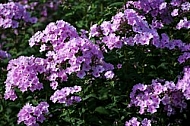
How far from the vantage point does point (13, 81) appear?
4.21m

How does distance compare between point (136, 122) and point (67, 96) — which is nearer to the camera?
point (67, 96)

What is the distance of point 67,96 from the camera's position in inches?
160

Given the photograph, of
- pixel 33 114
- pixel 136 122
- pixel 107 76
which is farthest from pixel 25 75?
pixel 136 122

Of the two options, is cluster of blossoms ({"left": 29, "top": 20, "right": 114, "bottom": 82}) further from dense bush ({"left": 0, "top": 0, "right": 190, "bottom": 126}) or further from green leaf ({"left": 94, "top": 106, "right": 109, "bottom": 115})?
green leaf ({"left": 94, "top": 106, "right": 109, "bottom": 115})

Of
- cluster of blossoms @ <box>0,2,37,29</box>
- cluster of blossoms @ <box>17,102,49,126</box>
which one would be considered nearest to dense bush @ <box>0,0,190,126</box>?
cluster of blossoms @ <box>17,102,49,126</box>

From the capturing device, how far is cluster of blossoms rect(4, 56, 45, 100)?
4.16 m

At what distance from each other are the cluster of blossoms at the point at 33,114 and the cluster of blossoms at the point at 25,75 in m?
0.15

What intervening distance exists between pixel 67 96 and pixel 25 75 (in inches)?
16.3

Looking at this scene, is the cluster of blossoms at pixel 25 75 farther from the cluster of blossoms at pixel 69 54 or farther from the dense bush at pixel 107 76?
the cluster of blossoms at pixel 69 54

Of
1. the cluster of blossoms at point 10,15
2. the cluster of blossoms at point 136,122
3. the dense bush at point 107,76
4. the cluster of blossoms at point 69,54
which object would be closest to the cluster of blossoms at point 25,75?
the dense bush at point 107,76

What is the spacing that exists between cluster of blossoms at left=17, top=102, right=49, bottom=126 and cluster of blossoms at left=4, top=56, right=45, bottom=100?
155 millimetres

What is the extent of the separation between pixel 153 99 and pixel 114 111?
1.24 feet

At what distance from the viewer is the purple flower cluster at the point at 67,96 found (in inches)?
159

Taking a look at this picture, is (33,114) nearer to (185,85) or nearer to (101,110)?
(101,110)
